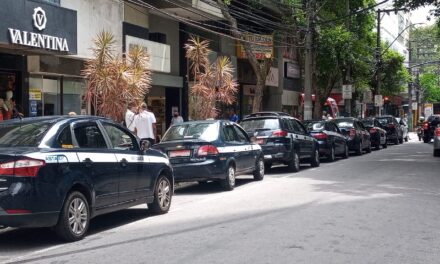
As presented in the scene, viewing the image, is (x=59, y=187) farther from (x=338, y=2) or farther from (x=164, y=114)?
(x=338, y=2)

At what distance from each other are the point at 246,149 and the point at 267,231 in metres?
6.10

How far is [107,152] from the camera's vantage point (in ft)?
28.2

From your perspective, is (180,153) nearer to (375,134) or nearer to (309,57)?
(309,57)

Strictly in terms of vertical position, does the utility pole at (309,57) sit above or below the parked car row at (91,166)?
above

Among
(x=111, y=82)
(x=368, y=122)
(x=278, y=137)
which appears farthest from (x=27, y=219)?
(x=368, y=122)

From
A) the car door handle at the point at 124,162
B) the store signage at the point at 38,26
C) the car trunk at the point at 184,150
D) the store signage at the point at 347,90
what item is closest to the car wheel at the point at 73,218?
the car door handle at the point at 124,162

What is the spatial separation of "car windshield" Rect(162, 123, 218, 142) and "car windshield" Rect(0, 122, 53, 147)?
533cm

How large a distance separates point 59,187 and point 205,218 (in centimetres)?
291

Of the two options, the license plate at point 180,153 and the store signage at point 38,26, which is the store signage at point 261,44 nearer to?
the store signage at point 38,26

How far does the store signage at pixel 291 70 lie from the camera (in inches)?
1585

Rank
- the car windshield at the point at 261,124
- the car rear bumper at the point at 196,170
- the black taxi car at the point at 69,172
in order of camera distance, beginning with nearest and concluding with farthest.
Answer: the black taxi car at the point at 69,172, the car rear bumper at the point at 196,170, the car windshield at the point at 261,124

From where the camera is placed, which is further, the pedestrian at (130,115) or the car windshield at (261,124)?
the car windshield at (261,124)

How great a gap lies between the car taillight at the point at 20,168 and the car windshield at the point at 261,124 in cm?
1045

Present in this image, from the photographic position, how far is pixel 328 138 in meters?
21.0
